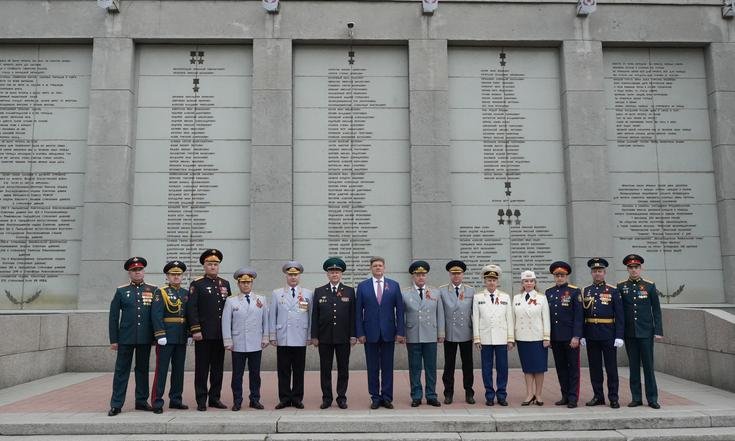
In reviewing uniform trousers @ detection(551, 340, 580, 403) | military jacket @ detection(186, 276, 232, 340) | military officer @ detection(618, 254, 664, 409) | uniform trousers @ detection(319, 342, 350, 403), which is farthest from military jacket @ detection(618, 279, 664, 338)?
military jacket @ detection(186, 276, 232, 340)

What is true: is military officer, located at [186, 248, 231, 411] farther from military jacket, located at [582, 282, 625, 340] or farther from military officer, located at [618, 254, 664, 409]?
military officer, located at [618, 254, 664, 409]

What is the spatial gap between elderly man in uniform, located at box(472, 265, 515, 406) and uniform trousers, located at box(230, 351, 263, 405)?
322 cm

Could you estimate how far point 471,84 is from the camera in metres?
13.5

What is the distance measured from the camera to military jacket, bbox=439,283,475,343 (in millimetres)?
8258

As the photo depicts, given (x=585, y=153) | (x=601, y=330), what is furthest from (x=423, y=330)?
(x=585, y=153)

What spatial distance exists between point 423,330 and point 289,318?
6.47 ft

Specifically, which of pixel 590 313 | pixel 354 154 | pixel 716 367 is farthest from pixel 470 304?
pixel 354 154

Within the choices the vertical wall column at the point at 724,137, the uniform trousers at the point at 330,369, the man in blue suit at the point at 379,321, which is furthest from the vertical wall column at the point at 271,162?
the vertical wall column at the point at 724,137

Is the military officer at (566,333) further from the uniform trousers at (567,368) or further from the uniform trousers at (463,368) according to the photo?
the uniform trousers at (463,368)

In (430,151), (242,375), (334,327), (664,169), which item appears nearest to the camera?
(242,375)

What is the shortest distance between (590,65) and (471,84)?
2.80 metres

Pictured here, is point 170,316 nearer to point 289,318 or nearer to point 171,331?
point 171,331

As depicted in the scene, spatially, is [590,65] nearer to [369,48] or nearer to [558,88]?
[558,88]

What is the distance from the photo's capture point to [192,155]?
13031mm
